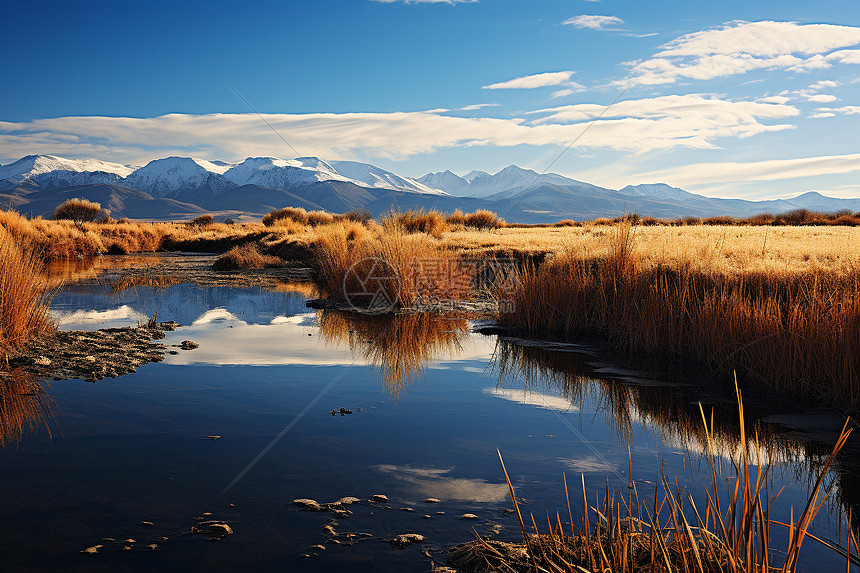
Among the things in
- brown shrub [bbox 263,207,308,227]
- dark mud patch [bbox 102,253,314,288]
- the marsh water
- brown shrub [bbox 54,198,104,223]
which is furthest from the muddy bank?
brown shrub [bbox 54,198,104,223]

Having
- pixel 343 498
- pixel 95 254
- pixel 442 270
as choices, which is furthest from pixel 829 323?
pixel 95 254

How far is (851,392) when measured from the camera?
5586mm

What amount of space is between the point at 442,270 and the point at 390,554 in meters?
10.6

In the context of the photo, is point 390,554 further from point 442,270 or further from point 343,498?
point 442,270

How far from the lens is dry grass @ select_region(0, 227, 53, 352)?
24.0 feet

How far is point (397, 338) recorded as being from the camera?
31.4ft

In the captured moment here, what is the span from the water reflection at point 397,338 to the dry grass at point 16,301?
402 centimetres

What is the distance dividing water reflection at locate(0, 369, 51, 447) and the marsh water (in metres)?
0.04

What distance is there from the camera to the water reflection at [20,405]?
5116 mm

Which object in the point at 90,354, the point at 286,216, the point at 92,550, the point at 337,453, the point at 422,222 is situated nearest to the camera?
the point at 92,550

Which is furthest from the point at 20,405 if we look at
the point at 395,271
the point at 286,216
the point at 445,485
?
the point at 286,216

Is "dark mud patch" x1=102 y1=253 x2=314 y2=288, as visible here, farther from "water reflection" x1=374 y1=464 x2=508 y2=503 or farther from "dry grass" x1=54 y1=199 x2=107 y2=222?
"dry grass" x1=54 y1=199 x2=107 y2=222

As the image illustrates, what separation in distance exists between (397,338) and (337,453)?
4.79 metres

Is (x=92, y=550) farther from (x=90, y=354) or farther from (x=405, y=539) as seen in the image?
(x=90, y=354)
